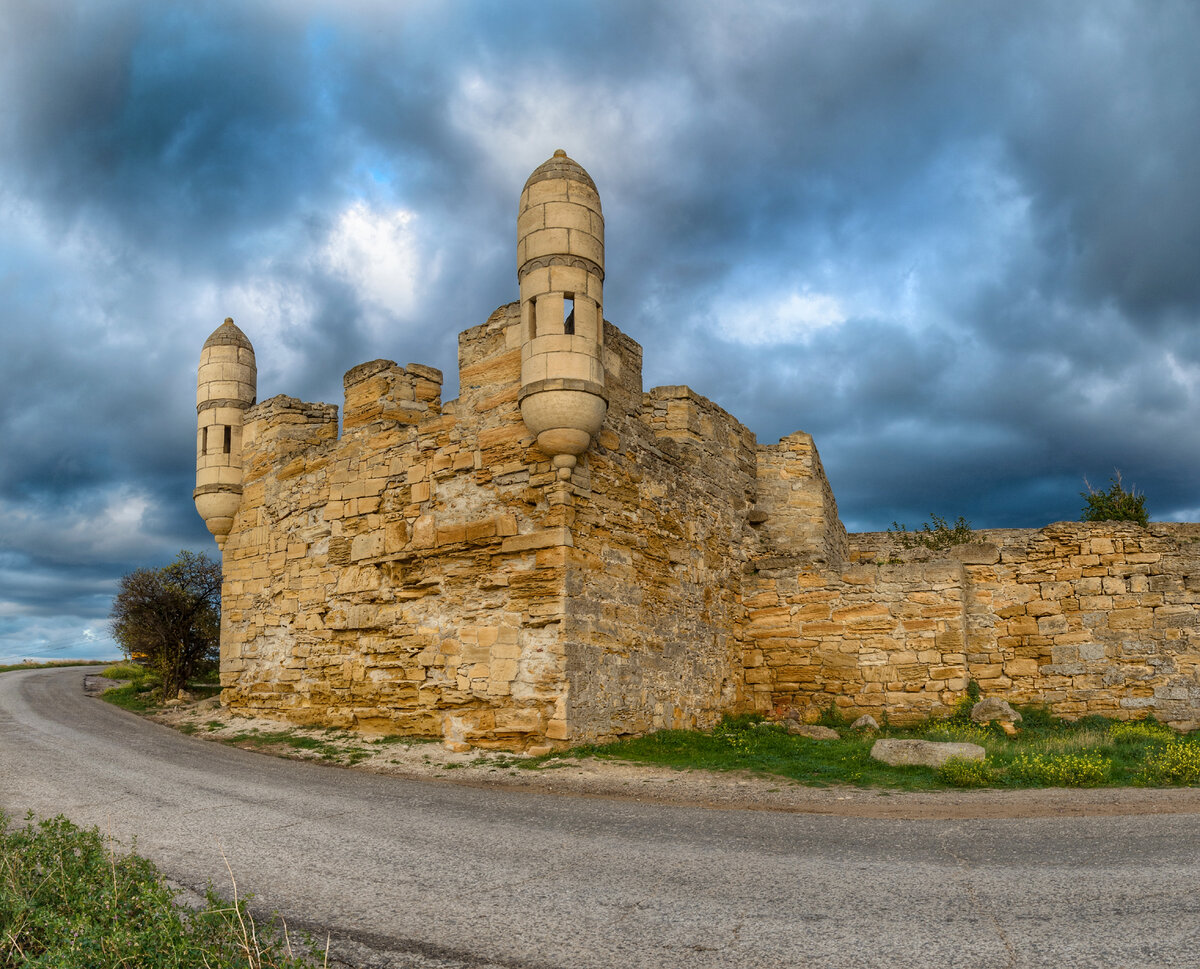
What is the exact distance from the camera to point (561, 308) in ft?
37.4

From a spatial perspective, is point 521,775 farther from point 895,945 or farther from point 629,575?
point 895,945

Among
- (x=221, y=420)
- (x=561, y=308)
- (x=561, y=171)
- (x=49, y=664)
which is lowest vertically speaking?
(x=49, y=664)

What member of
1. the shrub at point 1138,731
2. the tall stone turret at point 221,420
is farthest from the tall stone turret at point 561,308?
the shrub at point 1138,731

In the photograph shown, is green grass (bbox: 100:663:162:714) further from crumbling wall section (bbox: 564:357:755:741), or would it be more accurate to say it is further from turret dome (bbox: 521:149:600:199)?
turret dome (bbox: 521:149:600:199)

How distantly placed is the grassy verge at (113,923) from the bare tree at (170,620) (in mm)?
15436

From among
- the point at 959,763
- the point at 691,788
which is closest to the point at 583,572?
the point at 691,788

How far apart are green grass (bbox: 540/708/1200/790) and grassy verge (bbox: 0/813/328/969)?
5.64 meters

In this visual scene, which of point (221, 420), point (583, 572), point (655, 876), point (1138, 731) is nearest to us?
point (655, 876)

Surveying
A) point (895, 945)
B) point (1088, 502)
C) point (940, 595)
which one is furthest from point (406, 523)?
point (1088, 502)

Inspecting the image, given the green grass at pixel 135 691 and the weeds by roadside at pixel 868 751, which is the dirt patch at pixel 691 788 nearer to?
the weeds by roadside at pixel 868 751

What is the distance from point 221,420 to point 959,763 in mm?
14060

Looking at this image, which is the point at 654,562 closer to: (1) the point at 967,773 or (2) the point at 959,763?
(2) the point at 959,763

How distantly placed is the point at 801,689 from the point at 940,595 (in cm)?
274

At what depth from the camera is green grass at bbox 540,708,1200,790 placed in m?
8.64
